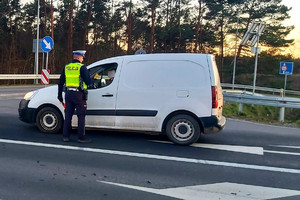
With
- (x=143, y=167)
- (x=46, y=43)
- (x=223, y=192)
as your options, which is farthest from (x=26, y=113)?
(x=46, y=43)

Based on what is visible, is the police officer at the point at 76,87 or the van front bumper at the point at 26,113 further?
the van front bumper at the point at 26,113

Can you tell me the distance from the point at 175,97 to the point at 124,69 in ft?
4.16

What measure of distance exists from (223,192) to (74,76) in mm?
3681

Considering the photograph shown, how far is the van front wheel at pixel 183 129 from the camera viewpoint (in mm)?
6488

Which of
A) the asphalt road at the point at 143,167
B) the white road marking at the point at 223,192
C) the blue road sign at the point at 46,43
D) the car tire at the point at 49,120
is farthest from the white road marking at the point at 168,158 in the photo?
the blue road sign at the point at 46,43

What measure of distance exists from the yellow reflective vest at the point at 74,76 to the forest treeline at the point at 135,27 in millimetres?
31760

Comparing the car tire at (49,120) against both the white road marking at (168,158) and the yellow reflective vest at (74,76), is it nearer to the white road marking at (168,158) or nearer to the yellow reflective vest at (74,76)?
the white road marking at (168,158)

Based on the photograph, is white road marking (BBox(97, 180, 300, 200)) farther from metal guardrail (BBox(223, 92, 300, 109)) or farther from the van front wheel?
metal guardrail (BBox(223, 92, 300, 109))

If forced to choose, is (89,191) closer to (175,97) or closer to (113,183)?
(113,183)

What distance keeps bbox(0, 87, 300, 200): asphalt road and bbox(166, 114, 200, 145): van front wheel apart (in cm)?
20

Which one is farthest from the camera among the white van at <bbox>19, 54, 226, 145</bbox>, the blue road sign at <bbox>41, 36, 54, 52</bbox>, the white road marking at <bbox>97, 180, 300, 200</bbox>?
the blue road sign at <bbox>41, 36, 54, 52</bbox>

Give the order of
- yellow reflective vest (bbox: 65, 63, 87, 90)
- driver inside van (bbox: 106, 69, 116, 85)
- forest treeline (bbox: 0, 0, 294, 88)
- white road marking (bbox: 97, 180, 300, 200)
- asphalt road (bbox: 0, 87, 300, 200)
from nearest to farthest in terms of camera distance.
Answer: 1. white road marking (bbox: 97, 180, 300, 200)
2. asphalt road (bbox: 0, 87, 300, 200)
3. yellow reflective vest (bbox: 65, 63, 87, 90)
4. driver inside van (bbox: 106, 69, 116, 85)
5. forest treeline (bbox: 0, 0, 294, 88)

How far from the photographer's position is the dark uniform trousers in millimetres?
6352

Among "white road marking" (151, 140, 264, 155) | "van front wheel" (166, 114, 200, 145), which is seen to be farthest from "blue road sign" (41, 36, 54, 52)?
"white road marking" (151, 140, 264, 155)
